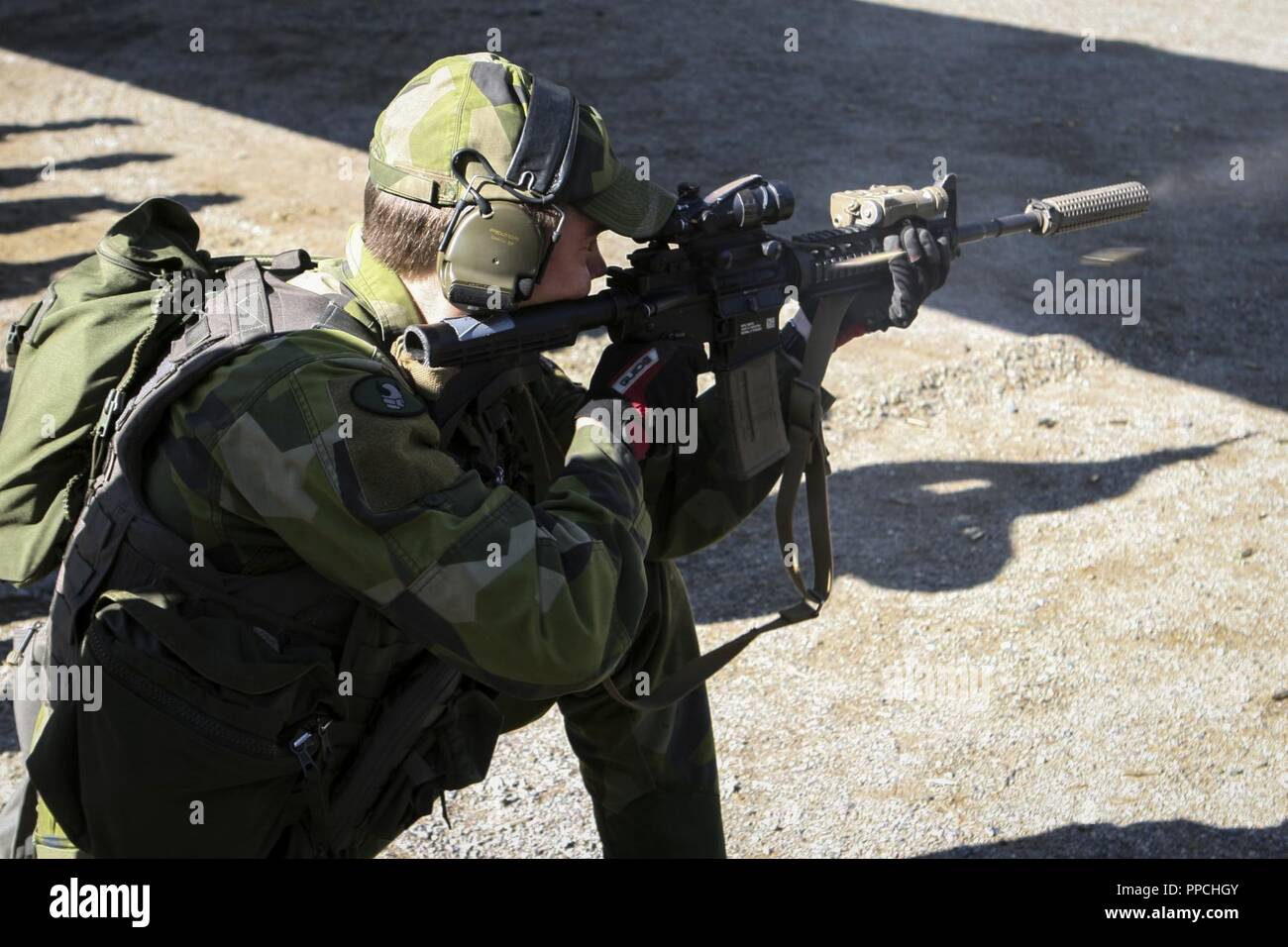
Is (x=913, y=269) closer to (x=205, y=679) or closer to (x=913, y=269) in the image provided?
(x=913, y=269)

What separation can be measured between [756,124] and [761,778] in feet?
20.9

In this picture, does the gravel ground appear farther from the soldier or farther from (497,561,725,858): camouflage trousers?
the soldier

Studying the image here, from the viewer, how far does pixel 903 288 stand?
143 inches

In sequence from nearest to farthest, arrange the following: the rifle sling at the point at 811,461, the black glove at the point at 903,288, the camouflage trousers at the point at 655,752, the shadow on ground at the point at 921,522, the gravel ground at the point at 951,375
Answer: the camouflage trousers at the point at 655,752, the rifle sling at the point at 811,461, the black glove at the point at 903,288, the gravel ground at the point at 951,375, the shadow on ground at the point at 921,522

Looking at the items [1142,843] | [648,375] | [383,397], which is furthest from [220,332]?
[1142,843]

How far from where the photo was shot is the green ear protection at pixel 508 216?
2.44m

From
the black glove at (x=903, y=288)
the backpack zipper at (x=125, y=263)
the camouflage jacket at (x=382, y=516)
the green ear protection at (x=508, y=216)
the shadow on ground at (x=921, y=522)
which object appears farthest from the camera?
the shadow on ground at (x=921, y=522)

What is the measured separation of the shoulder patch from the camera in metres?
2.27

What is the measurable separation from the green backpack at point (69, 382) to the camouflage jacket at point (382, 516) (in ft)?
0.87

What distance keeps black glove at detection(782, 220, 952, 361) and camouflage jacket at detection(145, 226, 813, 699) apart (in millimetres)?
1366

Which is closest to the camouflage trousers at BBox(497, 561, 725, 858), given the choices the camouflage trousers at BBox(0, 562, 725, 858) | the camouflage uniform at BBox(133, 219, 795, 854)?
the camouflage trousers at BBox(0, 562, 725, 858)

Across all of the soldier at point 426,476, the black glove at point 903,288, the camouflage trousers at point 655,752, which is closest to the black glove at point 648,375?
the soldier at point 426,476

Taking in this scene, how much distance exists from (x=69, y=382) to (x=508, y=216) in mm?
832

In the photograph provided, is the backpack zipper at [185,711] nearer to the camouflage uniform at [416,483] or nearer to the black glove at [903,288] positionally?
the camouflage uniform at [416,483]
